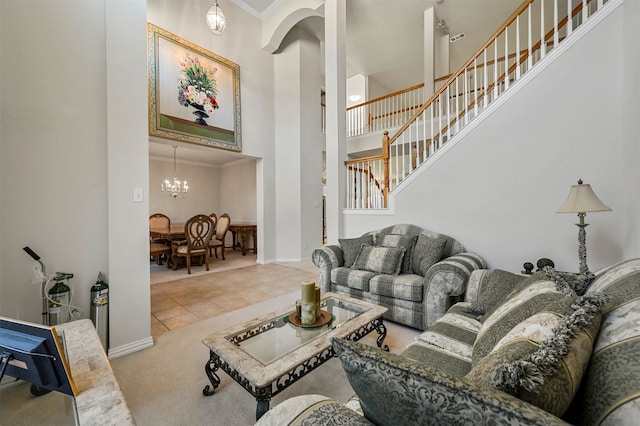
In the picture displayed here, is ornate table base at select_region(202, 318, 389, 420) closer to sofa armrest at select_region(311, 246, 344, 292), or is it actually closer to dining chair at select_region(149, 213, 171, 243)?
sofa armrest at select_region(311, 246, 344, 292)

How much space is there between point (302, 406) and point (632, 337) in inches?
31.9

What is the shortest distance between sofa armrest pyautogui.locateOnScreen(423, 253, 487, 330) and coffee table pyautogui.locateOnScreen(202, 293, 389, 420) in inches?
21.3

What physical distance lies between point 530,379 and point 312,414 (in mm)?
494

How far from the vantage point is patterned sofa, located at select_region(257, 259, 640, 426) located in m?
0.42

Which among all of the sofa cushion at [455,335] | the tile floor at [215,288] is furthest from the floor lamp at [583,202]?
the tile floor at [215,288]

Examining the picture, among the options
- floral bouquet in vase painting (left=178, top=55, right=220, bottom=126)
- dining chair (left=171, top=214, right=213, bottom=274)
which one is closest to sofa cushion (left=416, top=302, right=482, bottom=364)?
dining chair (left=171, top=214, right=213, bottom=274)

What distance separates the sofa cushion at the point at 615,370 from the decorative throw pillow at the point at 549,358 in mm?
26

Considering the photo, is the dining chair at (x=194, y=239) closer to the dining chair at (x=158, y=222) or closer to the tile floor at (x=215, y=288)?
the tile floor at (x=215, y=288)

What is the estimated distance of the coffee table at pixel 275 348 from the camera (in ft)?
3.71

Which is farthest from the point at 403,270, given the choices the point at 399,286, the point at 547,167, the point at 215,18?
the point at 215,18

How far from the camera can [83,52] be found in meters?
1.98

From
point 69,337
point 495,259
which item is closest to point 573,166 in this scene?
point 495,259

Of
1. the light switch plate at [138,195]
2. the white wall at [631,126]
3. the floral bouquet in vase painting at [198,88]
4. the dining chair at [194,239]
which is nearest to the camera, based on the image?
the white wall at [631,126]

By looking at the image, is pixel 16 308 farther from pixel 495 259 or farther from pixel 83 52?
pixel 495 259
